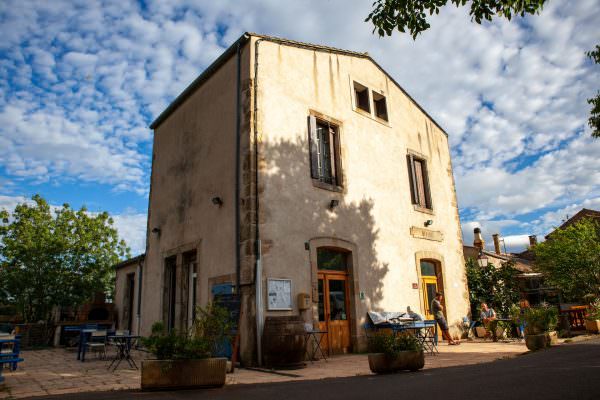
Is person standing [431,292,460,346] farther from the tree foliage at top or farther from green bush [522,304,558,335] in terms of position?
the tree foliage at top

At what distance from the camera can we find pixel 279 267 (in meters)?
8.35

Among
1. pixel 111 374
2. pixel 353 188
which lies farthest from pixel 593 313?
pixel 111 374

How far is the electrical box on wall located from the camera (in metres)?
8.36

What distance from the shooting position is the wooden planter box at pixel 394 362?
6164 mm

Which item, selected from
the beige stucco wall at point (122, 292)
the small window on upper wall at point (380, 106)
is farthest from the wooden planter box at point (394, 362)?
the beige stucco wall at point (122, 292)

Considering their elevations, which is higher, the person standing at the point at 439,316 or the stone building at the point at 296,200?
the stone building at the point at 296,200

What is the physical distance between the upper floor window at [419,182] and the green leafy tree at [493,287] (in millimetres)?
3541

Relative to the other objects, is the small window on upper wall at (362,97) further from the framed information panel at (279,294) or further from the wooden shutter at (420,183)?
the framed information panel at (279,294)

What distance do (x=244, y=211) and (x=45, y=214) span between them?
40.4 ft

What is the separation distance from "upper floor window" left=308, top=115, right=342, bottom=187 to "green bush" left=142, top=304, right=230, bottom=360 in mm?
4683

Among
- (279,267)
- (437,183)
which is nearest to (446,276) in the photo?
(437,183)

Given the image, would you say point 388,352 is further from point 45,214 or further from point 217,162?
point 45,214

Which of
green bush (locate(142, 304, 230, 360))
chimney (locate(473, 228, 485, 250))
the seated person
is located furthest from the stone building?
chimney (locate(473, 228, 485, 250))

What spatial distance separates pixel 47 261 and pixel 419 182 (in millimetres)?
13216
